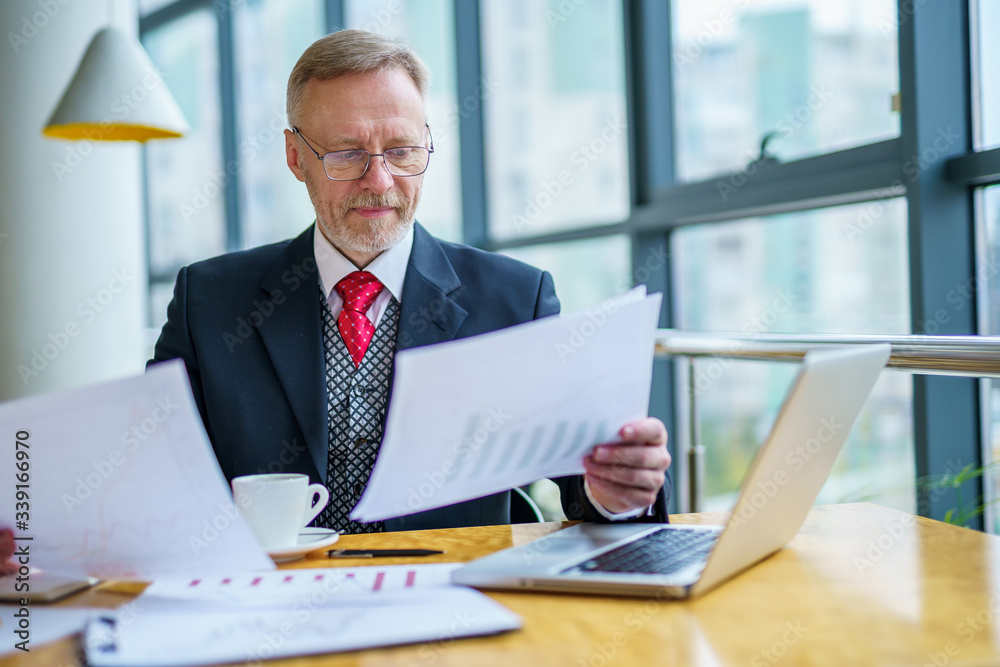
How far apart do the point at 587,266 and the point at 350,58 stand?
77.5 inches

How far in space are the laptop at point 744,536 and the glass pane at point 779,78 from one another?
56.5 inches

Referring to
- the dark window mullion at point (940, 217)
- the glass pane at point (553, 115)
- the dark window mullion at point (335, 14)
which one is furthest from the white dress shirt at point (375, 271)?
the dark window mullion at point (335, 14)

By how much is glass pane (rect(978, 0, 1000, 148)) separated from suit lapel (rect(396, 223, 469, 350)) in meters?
1.22

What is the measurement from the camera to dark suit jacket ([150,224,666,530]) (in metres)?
1.35

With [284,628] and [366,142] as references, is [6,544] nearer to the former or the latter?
[284,628]

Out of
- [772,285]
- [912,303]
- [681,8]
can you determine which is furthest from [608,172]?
[912,303]

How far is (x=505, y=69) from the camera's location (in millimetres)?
3738

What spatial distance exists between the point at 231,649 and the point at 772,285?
7.06ft

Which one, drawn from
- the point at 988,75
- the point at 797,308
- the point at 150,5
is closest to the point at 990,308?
the point at 988,75

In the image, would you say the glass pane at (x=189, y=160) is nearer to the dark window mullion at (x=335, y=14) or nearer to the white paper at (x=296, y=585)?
the dark window mullion at (x=335, y=14)

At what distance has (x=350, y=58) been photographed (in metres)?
1.46

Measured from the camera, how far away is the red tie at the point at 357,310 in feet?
4.75

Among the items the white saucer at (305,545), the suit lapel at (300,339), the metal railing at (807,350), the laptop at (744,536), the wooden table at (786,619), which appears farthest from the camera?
the suit lapel at (300,339)

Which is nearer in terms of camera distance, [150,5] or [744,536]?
[744,536]
